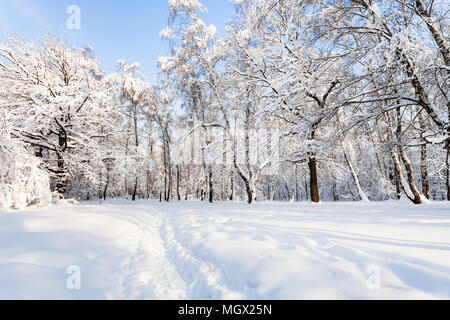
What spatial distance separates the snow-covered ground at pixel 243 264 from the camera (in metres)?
1.93

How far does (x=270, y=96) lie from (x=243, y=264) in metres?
5.68

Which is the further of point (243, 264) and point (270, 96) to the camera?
point (270, 96)

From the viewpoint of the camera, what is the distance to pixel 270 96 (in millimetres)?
6742

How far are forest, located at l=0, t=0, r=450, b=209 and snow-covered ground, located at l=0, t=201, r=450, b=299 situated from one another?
135 inches

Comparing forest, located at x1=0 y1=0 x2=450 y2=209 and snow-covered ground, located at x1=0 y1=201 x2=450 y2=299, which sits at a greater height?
forest, located at x1=0 y1=0 x2=450 y2=209

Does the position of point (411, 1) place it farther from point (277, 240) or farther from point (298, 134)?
point (277, 240)

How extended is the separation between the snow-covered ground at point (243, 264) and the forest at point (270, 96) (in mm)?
3420

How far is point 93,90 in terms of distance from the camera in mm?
10648

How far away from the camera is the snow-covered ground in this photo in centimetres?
193

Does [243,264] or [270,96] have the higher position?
[270,96]

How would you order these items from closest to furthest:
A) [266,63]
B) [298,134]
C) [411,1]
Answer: [411,1], [298,134], [266,63]

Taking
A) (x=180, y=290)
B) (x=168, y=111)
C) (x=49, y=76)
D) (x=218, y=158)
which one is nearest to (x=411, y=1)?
(x=180, y=290)

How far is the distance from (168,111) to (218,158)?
11.1 meters

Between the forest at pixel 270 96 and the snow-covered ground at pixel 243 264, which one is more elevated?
the forest at pixel 270 96
